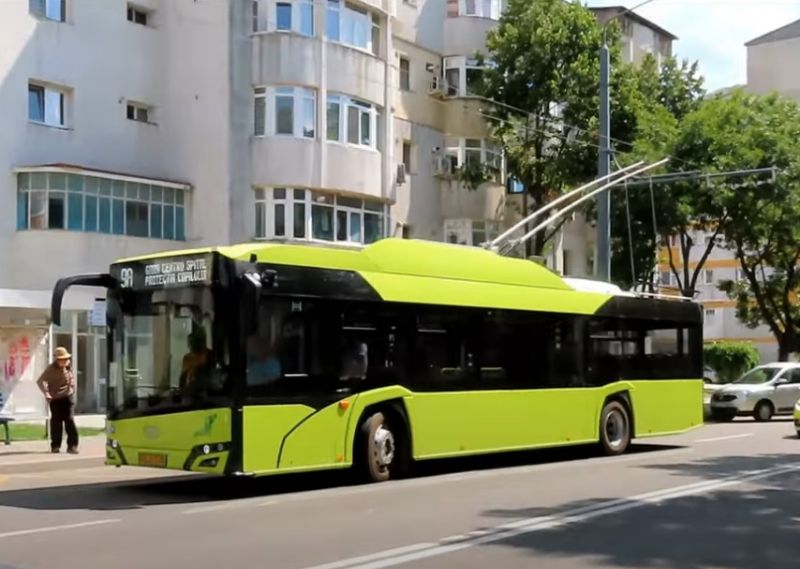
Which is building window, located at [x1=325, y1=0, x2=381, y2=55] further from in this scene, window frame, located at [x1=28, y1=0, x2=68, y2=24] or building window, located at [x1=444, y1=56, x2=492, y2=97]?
window frame, located at [x1=28, y1=0, x2=68, y2=24]

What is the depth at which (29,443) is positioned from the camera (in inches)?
798

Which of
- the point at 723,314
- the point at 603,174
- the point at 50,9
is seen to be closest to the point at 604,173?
the point at 603,174

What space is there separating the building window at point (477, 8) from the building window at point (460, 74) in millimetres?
1765

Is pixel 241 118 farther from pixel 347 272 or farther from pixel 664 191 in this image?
pixel 347 272

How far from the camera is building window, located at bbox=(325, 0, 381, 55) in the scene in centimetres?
3316

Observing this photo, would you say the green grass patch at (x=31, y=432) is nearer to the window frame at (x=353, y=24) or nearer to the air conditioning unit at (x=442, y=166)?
the window frame at (x=353, y=24)

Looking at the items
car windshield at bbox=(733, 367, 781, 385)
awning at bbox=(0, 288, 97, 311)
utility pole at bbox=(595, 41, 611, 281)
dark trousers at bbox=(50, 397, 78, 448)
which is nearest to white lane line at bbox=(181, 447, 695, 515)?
dark trousers at bbox=(50, 397, 78, 448)

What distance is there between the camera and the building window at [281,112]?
32.5 m

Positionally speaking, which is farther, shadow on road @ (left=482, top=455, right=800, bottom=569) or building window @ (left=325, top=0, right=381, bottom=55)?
building window @ (left=325, top=0, right=381, bottom=55)

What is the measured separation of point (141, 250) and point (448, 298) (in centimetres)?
1706

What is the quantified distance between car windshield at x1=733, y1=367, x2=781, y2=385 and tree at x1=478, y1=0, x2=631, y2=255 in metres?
7.65

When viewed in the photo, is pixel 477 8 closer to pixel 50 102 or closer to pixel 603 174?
pixel 603 174

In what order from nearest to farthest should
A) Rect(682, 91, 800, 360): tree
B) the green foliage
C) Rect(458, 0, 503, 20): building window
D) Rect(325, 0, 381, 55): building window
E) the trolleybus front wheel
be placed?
the trolleybus front wheel
Rect(325, 0, 381, 55): building window
Rect(682, 91, 800, 360): tree
Rect(458, 0, 503, 20): building window
the green foliage

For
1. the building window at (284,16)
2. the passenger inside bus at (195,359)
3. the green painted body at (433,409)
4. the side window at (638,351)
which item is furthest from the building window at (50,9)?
the passenger inside bus at (195,359)
